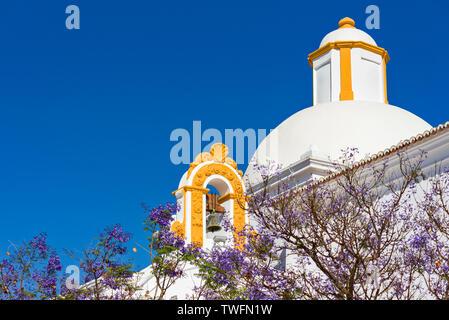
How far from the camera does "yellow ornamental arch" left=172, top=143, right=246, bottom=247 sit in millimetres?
15961

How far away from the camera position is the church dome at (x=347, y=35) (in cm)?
2256

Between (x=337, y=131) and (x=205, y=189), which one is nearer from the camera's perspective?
(x=205, y=189)

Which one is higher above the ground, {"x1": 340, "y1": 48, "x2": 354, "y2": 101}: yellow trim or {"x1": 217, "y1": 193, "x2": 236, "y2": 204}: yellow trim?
{"x1": 340, "y1": 48, "x2": 354, "y2": 101}: yellow trim

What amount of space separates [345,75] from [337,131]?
151 inches

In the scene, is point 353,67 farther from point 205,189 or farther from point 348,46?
point 205,189

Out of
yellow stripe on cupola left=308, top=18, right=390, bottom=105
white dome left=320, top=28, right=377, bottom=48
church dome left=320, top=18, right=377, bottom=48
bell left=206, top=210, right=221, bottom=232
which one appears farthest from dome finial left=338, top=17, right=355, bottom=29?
bell left=206, top=210, right=221, bottom=232

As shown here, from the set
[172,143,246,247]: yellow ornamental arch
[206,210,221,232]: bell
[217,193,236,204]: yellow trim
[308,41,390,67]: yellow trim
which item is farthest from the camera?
[308,41,390,67]: yellow trim

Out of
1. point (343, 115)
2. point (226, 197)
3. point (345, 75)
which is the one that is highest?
point (345, 75)

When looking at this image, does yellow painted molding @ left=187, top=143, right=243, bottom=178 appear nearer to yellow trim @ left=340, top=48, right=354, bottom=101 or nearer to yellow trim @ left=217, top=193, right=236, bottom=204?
yellow trim @ left=217, top=193, right=236, bottom=204

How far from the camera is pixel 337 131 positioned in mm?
18578

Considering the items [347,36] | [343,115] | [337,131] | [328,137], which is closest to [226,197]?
[328,137]

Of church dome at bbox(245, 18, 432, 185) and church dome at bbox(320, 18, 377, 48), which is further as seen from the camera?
church dome at bbox(320, 18, 377, 48)

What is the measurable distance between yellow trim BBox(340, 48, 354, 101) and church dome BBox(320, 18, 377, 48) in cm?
50
